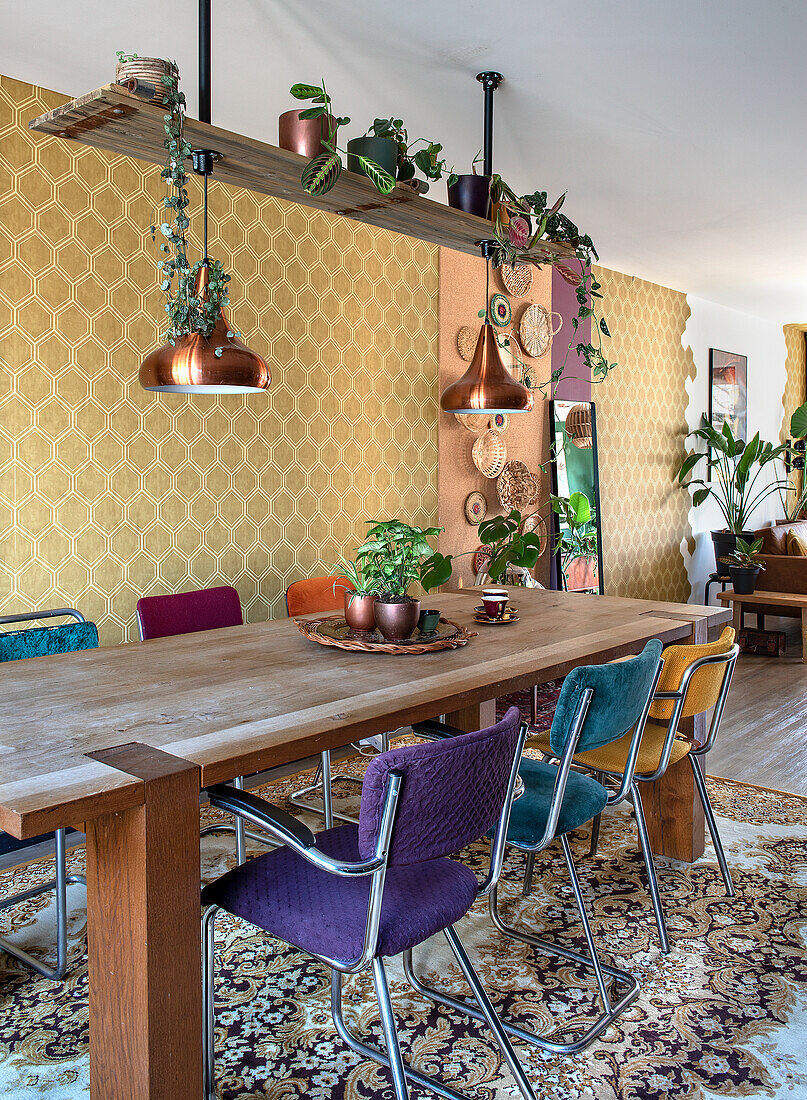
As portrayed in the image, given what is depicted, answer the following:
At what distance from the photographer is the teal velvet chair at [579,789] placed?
6.70 feet

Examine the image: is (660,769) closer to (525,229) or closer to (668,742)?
(668,742)

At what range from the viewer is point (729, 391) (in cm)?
848

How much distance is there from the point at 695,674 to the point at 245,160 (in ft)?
6.22

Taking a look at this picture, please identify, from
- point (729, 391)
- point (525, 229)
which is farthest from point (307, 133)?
point (729, 391)

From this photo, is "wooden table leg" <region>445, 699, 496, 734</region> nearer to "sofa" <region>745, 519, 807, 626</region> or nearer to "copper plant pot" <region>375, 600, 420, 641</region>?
"copper plant pot" <region>375, 600, 420, 641</region>

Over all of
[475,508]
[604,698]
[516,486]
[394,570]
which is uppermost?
[516,486]

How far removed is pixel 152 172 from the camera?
→ 3.71 m

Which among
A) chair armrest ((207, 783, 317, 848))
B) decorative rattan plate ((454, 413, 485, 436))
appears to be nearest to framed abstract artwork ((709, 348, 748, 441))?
decorative rattan plate ((454, 413, 485, 436))

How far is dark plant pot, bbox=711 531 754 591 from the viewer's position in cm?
795

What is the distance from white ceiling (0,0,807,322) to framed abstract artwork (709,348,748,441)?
3.52 meters

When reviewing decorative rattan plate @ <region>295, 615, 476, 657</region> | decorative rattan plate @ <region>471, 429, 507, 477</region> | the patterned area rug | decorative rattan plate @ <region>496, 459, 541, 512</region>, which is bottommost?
the patterned area rug

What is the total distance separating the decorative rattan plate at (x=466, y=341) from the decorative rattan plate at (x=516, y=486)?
2.59ft

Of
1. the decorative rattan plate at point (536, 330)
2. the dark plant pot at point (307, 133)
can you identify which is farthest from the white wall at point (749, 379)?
the dark plant pot at point (307, 133)

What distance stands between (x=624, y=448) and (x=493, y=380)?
414 centimetres
